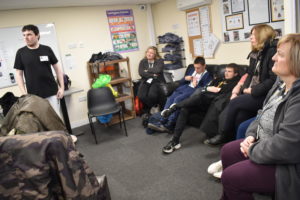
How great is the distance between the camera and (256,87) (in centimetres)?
229

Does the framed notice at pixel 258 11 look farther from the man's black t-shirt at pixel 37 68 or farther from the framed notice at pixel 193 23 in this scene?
the man's black t-shirt at pixel 37 68

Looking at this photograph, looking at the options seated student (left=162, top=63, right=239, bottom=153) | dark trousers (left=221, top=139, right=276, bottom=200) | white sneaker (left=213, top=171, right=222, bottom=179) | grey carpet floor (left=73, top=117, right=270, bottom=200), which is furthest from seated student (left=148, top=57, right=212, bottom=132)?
dark trousers (left=221, top=139, right=276, bottom=200)

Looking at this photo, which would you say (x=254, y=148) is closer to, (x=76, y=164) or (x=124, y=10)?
(x=76, y=164)

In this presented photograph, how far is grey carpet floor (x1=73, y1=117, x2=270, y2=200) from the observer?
7.05 ft

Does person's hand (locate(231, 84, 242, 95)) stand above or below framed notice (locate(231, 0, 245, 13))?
below

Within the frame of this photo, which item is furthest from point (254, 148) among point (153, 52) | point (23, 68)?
point (153, 52)

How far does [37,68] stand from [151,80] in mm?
1828

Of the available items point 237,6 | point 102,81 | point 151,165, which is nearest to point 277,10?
point 237,6

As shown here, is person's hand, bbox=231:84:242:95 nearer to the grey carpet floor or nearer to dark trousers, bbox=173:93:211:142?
dark trousers, bbox=173:93:211:142

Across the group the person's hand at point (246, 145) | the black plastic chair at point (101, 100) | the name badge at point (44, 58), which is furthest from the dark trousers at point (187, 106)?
the name badge at point (44, 58)

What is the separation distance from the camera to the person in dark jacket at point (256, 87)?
227 cm

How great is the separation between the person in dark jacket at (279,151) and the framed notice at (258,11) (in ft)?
6.34

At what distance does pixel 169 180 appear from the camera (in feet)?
7.62

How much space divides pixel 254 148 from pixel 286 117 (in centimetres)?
27
